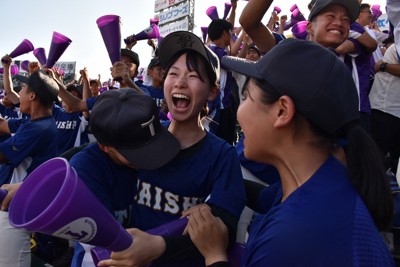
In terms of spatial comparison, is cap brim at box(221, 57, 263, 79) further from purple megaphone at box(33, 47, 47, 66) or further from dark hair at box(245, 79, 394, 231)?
purple megaphone at box(33, 47, 47, 66)

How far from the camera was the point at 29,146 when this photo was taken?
354 cm

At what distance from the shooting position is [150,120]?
1.64 meters

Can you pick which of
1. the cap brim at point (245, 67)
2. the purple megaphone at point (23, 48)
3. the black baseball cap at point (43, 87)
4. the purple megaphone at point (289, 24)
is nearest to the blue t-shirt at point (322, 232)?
the cap brim at point (245, 67)

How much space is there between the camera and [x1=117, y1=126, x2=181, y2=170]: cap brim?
1.56 meters

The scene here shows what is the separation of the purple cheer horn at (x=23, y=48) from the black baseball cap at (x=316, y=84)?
6354 millimetres

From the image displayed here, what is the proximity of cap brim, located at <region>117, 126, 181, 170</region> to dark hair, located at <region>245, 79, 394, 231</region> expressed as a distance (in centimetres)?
59

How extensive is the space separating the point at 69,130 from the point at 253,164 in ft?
13.3

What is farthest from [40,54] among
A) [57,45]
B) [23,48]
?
[57,45]

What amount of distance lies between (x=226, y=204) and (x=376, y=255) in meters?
0.62

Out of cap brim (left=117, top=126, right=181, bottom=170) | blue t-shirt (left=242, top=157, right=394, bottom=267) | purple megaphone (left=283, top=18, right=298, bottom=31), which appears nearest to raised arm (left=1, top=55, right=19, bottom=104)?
cap brim (left=117, top=126, right=181, bottom=170)

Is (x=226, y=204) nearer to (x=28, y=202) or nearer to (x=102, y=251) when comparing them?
(x=102, y=251)

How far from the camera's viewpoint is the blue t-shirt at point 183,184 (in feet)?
5.15

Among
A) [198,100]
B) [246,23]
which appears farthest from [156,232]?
[246,23]

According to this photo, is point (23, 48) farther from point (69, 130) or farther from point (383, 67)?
point (383, 67)
